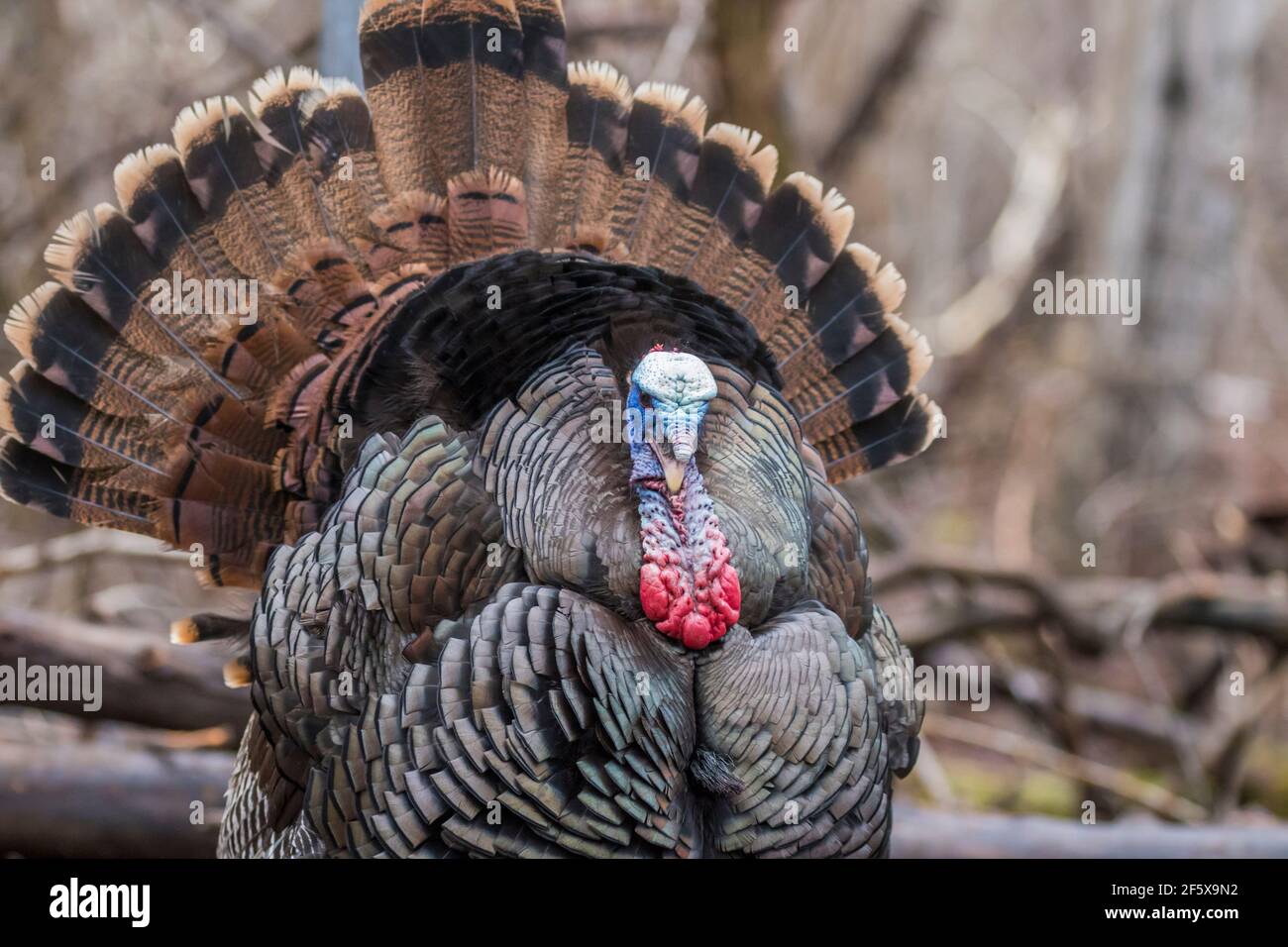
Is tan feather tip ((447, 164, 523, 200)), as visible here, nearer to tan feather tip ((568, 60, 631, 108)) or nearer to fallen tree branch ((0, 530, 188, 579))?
tan feather tip ((568, 60, 631, 108))

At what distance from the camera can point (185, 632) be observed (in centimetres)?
366

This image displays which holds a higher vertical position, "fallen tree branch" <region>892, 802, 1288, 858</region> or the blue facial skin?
the blue facial skin

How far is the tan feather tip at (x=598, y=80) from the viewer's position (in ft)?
11.8

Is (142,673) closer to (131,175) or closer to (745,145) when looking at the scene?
(131,175)

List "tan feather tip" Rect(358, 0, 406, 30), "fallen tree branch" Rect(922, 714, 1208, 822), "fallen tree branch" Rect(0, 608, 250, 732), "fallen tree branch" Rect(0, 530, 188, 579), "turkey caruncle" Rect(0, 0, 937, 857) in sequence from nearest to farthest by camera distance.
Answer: "turkey caruncle" Rect(0, 0, 937, 857), "tan feather tip" Rect(358, 0, 406, 30), "fallen tree branch" Rect(0, 608, 250, 732), "fallen tree branch" Rect(0, 530, 188, 579), "fallen tree branch" Rect(922, 714, 1208, 822)

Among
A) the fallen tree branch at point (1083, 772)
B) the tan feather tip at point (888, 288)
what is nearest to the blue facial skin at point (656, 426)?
the tan feather tip at point (888, 288)

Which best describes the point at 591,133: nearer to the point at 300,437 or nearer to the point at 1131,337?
the point at 300,437

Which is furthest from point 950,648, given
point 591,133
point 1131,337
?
point 591,133

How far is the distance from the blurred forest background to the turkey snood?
148cm

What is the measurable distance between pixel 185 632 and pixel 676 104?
6.43 feet

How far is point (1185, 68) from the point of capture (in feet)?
26.7

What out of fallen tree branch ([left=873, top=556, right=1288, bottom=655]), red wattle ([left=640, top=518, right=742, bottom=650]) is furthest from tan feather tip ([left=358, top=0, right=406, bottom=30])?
fallen tree branch ([left=873, top=556, right=1288, bottom=655])

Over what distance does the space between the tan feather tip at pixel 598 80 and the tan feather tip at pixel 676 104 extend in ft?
0.19

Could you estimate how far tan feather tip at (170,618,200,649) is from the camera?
12.0ft
